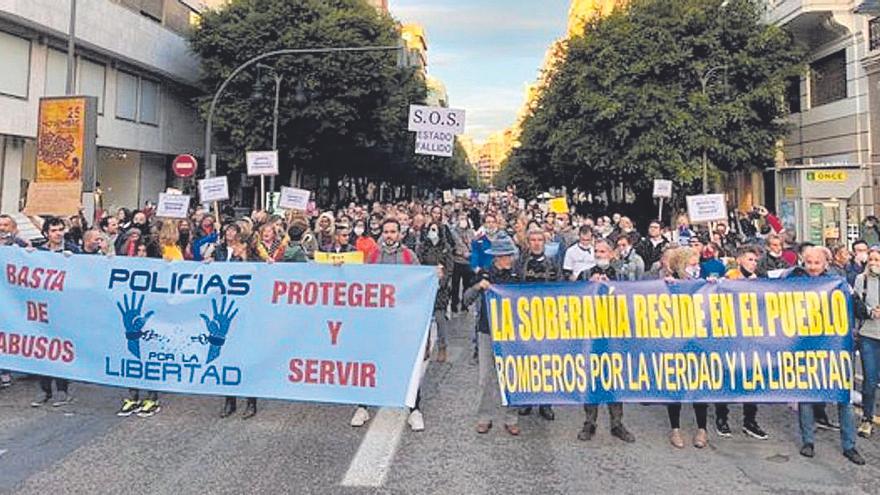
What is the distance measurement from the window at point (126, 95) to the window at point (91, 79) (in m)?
1.32

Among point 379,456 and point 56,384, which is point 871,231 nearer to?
point 379,456

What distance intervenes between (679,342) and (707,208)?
6767mm

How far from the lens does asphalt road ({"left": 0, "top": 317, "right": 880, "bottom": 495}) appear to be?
4.82 metres

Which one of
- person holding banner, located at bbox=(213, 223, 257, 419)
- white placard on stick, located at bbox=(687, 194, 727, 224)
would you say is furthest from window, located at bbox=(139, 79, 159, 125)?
white placard on stick, located at bbox=(687, 194, 727, 224)

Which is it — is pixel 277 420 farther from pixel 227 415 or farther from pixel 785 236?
pixel 785 236

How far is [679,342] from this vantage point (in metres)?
5.82

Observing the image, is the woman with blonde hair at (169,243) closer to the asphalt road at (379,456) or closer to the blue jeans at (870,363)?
the asphalt road at (379,456)

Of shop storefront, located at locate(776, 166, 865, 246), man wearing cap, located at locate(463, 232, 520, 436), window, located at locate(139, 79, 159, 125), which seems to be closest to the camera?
man wearing cap, located at locate(463, 232, 520, 436)

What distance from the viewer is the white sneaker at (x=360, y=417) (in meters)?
6.19

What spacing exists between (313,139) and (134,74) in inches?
350

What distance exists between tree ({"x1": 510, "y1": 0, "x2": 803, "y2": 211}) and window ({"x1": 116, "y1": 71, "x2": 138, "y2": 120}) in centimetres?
2059

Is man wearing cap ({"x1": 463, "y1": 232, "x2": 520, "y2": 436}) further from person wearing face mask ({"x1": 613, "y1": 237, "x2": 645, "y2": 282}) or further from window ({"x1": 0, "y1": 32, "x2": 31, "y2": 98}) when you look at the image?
window ({"x1": 0, "y1": 32, "x2": 31, "y2": 98})

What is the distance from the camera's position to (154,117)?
115ft

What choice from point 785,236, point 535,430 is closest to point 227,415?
point 535,430
